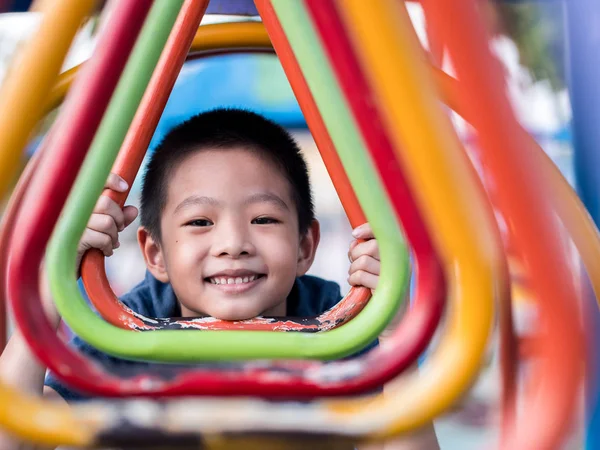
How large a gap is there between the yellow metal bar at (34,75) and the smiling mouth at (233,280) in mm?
408

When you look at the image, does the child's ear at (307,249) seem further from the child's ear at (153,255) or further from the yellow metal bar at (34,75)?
the yellow metal bar at (34,75)

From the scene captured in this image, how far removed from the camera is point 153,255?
897 millimetres

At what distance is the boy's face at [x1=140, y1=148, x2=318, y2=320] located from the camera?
0.76 metres

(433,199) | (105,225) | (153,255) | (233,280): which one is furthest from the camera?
(153,255)

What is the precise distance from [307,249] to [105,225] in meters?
0.33

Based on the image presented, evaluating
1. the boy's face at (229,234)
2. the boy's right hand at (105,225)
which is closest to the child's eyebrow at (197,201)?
the boy's face at (229,234)

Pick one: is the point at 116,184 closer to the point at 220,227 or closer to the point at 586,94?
the point at 220,227

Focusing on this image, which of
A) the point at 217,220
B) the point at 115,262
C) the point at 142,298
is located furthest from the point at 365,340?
the point at 115,262

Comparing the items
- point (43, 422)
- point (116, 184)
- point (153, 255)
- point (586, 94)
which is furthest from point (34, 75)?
point (153, 255)

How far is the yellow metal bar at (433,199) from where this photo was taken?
0.32 m

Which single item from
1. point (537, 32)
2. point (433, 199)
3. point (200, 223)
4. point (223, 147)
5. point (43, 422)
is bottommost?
point (43, 422)

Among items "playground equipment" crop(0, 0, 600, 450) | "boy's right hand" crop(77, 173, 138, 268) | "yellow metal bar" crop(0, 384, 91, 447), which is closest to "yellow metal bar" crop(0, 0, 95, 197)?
"playground equipment" crop(0, 0, 600, 450)

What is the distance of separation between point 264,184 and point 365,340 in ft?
1.16

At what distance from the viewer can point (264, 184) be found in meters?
0.81
